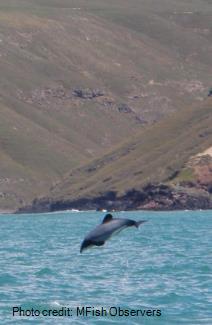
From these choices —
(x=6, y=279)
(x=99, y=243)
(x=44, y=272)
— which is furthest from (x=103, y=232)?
(x=44, y=272)

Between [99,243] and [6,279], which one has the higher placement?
[99,243]

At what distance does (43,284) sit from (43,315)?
8.82 metres

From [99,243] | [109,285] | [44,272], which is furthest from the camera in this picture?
[44,272]

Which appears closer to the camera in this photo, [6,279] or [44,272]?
[6,279]

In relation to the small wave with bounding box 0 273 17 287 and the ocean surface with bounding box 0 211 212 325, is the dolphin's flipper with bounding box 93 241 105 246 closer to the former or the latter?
the ocean surface with bounding box 0 211 212 325

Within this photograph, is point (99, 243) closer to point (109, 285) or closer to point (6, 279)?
point (109, 285)

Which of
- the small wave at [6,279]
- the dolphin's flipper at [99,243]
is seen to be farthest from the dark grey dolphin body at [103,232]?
the small wave at [6,279]

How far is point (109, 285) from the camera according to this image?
49156 millimetres

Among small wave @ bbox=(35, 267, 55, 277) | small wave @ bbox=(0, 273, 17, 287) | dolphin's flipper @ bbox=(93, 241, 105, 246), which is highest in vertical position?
dolphin's flipper @ bbox=(93, 241, 105, 246)

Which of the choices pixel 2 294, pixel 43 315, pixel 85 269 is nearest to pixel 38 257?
pixel 85 269

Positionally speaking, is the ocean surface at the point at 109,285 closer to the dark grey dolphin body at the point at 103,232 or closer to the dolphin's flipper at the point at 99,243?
the dark grey dolphin body at the point at 103,232

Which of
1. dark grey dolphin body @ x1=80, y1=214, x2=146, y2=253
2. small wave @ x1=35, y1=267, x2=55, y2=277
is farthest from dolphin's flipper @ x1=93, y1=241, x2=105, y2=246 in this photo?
small wave @ x1=35, y1=267, x2=55, y2=277

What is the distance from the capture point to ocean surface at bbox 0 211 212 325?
40.8 m

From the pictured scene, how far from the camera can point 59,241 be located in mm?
87688
